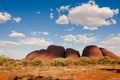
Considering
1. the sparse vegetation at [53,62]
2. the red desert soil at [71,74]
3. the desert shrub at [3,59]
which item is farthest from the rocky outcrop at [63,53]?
the red desert soil at [71,74]

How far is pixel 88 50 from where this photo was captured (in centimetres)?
8569

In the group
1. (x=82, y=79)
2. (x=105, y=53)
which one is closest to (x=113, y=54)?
(x=105, y=53)

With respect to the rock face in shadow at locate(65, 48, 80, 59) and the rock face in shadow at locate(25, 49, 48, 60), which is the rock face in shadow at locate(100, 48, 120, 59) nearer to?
the rock face in shadow at locate(65, 48, 80, 59)

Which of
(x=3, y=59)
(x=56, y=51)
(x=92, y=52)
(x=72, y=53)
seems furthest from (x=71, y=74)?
(x=92, y=52)

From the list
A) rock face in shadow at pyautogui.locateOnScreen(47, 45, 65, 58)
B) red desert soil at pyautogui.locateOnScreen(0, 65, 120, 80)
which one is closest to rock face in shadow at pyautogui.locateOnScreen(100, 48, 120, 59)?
rock face in shadow at pyautogui.locateOnScreen(47, 45, 65, 58)

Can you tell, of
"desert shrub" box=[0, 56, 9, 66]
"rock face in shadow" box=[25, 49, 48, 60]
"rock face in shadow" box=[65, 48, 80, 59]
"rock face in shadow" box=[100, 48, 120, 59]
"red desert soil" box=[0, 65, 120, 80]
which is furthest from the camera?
"rock face in shadow" box=[100, 48, 120, 59]

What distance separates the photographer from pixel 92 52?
8388 cm

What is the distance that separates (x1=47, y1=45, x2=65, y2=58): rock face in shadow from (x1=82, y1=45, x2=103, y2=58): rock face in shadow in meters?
8.40

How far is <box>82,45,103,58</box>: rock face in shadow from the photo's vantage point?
274 feet

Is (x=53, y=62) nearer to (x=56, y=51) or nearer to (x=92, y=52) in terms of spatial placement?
(x=56, y=51)

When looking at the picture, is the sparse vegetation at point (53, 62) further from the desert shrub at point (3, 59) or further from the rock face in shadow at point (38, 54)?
the rock face in shadow at point (38, 54)

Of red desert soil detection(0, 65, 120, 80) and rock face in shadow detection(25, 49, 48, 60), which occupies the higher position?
rock face in shadow detection(25, 49, 48, 60)

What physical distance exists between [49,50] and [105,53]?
877 inches

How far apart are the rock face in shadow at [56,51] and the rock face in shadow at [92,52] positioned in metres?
8.40
